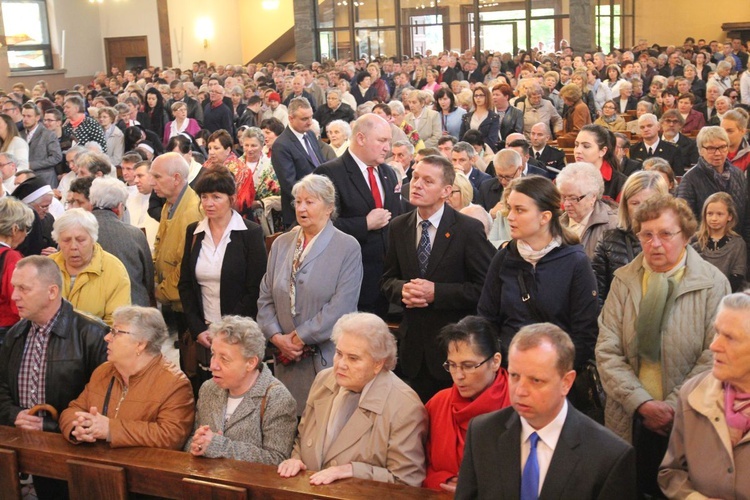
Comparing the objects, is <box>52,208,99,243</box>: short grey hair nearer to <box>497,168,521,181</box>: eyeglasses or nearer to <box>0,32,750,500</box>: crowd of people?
<box>0,32,750,500</box>: crowd of people

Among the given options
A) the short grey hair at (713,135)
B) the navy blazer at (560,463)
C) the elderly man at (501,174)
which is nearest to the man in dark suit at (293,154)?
the elderly man at (501,174)

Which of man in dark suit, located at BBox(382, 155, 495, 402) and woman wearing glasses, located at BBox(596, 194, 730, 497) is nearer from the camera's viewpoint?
woman wearing glasses, located at BBox(596, 194, 730, 497)

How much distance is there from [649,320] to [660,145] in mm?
4998

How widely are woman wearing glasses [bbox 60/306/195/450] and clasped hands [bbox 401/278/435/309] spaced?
1014 millimetres

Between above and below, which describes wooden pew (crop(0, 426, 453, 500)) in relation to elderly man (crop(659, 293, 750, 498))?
below

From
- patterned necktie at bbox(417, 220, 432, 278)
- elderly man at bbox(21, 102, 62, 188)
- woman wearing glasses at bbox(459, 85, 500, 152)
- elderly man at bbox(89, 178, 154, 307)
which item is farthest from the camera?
woman wearing glasses at bbox(459, 85, 500, 152)

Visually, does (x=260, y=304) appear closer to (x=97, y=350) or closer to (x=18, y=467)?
(x=97, y=350)

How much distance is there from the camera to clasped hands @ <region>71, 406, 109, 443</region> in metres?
3.62

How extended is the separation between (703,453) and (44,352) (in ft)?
8.90

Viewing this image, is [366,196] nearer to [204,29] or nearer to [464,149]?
[464,149]

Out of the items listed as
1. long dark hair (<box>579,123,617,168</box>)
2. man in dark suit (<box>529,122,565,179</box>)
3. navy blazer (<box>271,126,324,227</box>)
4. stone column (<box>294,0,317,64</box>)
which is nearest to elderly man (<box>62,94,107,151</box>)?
navy blazer (<box>271,126,324,227</box>)

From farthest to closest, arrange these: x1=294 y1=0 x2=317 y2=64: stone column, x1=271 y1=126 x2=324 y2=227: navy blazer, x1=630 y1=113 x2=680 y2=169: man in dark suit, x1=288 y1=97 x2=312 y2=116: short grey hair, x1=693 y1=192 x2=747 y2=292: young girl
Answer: x1=294 y1=0 x2=317 y2=64: stone column, x1=630 y1=113 x2=680 y2=169: man in dark suit, x1=288 y1=97 x2=312 y2=116: short grey hair, x1=271 y1=126 x2=324 y2=227: navy blazer, x1=693 y1=192 x2=747 y2=292: young girl

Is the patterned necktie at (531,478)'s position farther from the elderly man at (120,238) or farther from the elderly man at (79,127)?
the elderly man at (79,127)

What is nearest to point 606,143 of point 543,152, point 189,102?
point 543,152
